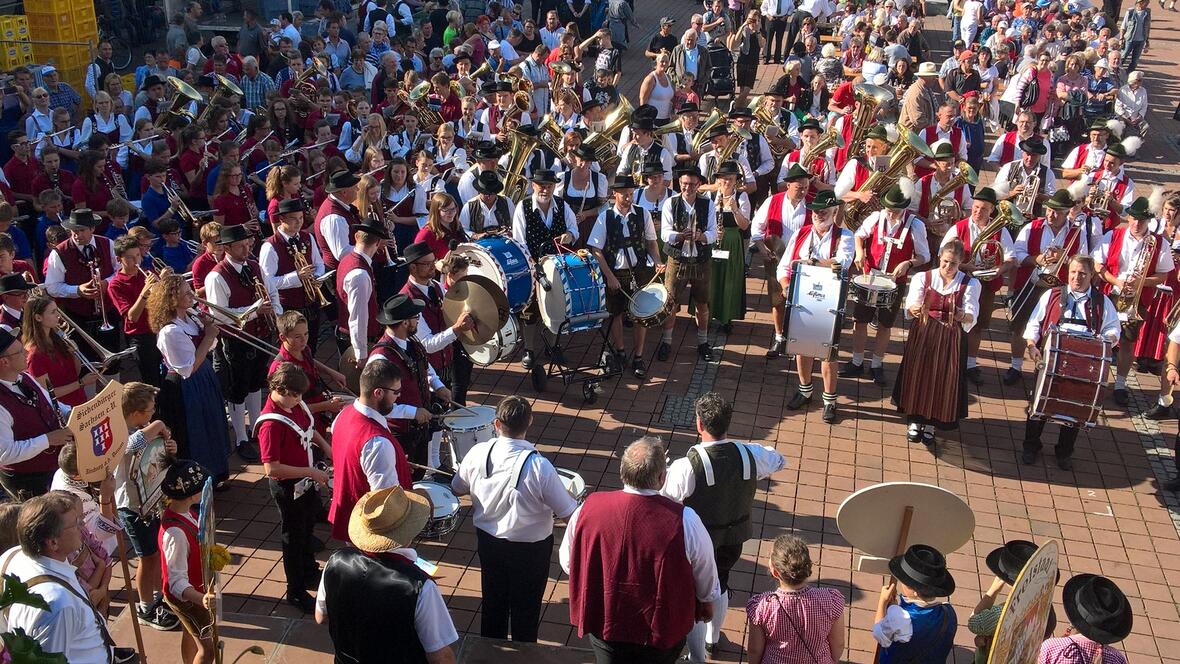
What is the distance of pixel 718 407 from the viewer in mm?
5324

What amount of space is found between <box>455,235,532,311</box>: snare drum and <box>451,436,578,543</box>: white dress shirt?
296 cm

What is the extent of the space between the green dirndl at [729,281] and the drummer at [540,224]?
139 cm

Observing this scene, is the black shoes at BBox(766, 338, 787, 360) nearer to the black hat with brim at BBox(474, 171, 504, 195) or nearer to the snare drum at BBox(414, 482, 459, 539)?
the black hat with brim at BBox(474, 171, 504, 195)

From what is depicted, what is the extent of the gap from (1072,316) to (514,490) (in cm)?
474

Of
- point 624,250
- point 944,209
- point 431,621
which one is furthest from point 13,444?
point 944,209

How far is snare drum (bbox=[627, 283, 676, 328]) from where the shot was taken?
890cm

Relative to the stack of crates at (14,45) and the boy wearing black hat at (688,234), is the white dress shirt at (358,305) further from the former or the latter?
the stack of crates at (14,45)

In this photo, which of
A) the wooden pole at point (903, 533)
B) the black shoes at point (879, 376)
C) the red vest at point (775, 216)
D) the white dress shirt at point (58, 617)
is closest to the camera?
the white dress shirt at point (58, 617)

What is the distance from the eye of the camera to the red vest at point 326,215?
857cm

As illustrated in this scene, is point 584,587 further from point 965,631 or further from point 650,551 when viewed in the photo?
point 965,631

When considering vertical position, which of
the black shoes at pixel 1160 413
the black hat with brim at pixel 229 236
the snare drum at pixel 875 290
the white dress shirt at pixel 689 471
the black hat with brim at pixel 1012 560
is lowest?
the black shoes at pixel 1160 413

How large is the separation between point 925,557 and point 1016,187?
22.3 ft

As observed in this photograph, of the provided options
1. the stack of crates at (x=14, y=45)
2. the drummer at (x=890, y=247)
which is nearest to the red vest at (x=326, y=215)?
the drummer at (x=890, y=247)

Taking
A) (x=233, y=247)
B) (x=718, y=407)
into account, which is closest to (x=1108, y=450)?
(x=718, y=407)
